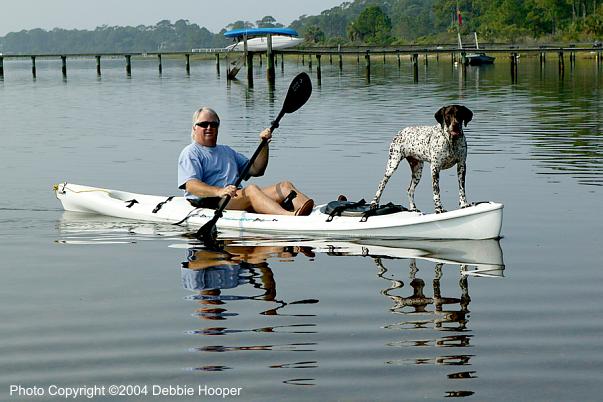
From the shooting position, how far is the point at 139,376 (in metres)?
6.60

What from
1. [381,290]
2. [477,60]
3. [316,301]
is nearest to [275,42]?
[477,60]

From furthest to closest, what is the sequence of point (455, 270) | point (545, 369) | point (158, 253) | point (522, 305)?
point (158, 253), point (455, 270), point (522, 305), point (545, 369)

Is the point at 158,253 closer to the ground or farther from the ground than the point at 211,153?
closer to the ground

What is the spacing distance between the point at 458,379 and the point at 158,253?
5.18m

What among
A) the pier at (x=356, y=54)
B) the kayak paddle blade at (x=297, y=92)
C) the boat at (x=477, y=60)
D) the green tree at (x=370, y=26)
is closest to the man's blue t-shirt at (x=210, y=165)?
the kayak paddle blade at (x=297, y=92)

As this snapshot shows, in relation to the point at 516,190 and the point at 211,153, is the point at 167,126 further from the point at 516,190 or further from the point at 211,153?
the point at 211,153

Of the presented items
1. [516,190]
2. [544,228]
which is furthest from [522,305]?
[516,190]

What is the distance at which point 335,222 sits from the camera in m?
11.5

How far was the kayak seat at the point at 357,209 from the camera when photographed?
1148 centimetres

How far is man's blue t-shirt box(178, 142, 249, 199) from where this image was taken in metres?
11.7

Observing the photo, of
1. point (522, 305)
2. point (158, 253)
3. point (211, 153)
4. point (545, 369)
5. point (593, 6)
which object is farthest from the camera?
point (593, 6)

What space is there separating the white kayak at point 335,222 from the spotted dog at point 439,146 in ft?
0.96

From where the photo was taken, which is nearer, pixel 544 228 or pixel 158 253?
pixel 158 253

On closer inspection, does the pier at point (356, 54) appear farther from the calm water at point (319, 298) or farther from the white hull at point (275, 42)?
the calm water at point (319, 298)
